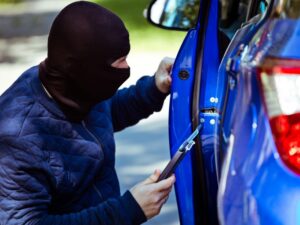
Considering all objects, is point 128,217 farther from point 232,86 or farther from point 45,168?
point 232,86

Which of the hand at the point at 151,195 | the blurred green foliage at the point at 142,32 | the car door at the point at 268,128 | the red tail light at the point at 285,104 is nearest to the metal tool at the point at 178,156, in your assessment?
the hand at the point at 151,195

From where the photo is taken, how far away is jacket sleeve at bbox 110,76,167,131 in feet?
11.8

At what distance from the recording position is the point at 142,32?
912cm

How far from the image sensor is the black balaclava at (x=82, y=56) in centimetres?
302

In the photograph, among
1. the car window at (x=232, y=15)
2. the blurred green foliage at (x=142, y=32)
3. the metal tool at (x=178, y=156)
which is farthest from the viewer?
the blurred green foliage at (x=142, y=32)

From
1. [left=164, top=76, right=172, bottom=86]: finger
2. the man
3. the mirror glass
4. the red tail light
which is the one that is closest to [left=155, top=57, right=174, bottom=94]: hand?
[left=164, top=76, right=172, bottom=86]: finger

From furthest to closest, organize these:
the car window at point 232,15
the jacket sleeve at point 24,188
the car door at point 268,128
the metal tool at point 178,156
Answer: the car window at point 232,15, the metal tool at point 178,156, the jacket sleeve at point 24,188, the car door at point 268,128

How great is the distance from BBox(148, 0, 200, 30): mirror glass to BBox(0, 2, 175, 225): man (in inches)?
22.5

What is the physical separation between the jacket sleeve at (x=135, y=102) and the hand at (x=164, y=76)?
Answer: 36 mm

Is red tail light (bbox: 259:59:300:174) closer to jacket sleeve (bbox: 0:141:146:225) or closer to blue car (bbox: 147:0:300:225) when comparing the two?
blue car (bbox: 147:0:300:225)

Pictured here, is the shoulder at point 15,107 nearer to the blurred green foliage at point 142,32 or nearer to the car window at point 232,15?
the car window at point 232,15

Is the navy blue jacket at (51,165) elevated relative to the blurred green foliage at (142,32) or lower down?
elevated

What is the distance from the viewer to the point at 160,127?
6.61 meters

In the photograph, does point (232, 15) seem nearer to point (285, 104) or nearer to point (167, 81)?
point (167, 81)
